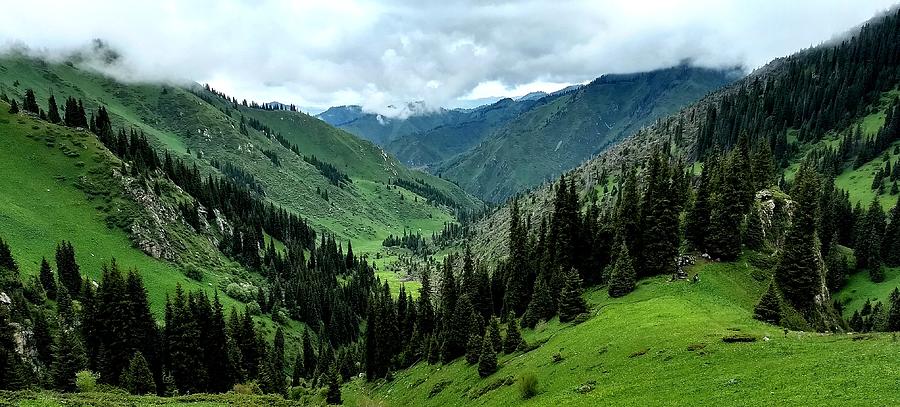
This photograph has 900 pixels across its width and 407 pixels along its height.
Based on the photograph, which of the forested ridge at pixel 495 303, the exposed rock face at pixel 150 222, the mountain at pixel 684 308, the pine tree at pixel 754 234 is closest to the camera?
the mountain at pixel 684 308

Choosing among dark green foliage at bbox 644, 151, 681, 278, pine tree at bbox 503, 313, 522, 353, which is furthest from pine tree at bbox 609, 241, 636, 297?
pine tree at bbox 503, 313, 522, 353

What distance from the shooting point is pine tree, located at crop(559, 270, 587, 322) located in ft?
216

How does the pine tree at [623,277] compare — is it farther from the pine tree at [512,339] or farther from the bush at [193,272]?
the bush at [193,272]

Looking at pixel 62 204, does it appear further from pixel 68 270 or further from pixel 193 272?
pixel 68 270

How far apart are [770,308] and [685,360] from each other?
1978 centimetres

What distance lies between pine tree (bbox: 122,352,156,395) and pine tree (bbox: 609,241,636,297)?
212ft

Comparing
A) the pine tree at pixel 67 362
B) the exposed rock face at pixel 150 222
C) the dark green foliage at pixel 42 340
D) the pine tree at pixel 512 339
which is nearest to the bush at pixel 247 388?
the pine tree at pixel 67 362

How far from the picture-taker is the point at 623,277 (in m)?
68.2

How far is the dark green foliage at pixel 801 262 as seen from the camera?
5900 centimetres

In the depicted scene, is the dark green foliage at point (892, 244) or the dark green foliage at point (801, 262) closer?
the dark green foliage at point (801, 262)

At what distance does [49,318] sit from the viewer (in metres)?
72.4

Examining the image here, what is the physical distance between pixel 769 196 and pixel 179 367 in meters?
97.1

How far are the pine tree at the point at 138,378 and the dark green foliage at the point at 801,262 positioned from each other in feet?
274

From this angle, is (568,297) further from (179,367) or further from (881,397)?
(179,367)
